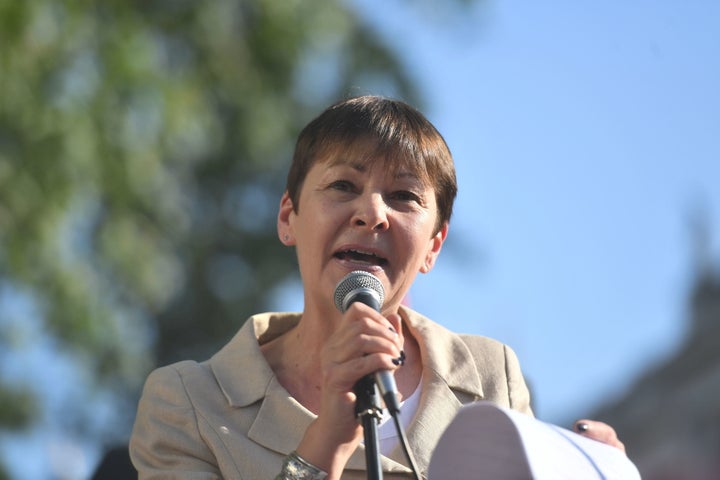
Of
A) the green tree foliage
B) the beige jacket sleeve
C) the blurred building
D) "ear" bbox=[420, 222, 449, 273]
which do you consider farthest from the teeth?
the blurred building

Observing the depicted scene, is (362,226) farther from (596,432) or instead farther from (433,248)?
(596,432)

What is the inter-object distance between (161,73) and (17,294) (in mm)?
1698

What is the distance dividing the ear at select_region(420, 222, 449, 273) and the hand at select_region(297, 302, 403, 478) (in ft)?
2.29

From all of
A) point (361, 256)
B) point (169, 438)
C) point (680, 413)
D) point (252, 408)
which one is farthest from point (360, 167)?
point (680, 413)

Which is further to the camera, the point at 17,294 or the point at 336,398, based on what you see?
the point at 17,294

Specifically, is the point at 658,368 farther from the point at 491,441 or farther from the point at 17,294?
the point at 491,441

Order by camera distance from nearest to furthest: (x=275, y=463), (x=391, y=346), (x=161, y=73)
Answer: (x=391, y=346), (x=275, y=463), (x=161, y=73)

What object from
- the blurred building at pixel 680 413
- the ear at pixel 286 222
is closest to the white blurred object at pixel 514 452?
the ear at pixel 286 222

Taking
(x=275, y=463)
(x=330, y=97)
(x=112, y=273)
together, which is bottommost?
(x=275, y=463)

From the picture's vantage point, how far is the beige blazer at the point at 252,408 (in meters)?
3.63

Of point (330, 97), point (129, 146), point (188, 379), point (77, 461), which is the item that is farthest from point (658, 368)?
point (188, 379)

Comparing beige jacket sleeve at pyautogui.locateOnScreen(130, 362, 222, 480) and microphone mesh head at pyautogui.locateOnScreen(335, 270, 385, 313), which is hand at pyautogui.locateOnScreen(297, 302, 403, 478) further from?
beige jacket sleeve at pyautogui.locateOnScreen(130, 362, 222, 480)

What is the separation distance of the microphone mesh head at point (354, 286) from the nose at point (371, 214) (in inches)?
10.9

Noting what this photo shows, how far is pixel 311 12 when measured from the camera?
10930 millimetres
